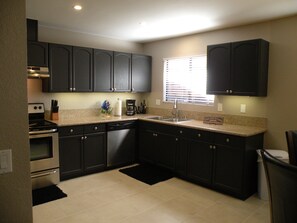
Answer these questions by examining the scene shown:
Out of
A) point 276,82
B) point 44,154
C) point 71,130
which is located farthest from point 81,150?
point 276,82

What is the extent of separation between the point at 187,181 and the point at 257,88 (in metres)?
1.80

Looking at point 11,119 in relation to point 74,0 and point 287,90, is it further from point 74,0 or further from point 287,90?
point 287,90

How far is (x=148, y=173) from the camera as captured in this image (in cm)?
434

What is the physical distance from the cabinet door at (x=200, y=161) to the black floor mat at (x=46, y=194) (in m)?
1.93

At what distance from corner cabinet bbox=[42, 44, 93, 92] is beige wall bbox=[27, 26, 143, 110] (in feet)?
0.65

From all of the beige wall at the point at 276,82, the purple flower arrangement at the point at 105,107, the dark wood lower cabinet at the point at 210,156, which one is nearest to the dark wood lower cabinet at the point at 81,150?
the purple flower arrangement at the point at 105,107

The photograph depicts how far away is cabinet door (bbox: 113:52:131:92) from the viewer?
188 inches

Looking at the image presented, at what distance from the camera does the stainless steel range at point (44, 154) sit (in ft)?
11.7

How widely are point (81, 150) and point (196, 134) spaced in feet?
6.18

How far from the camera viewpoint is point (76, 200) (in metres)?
3.32

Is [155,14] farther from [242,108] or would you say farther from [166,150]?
[166,150]

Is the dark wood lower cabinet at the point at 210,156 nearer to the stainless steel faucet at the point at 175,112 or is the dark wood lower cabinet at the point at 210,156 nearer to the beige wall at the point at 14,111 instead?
the stainless steel faucet at the point at 175,112

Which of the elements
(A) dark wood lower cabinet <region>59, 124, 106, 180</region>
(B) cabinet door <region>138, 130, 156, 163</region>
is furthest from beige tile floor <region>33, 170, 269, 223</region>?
(B) cabinet door <region>138, 130, 156, 163</region>

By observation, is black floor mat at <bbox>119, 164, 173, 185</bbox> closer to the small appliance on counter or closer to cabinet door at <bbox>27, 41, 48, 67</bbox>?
→ the small appliance on counter
